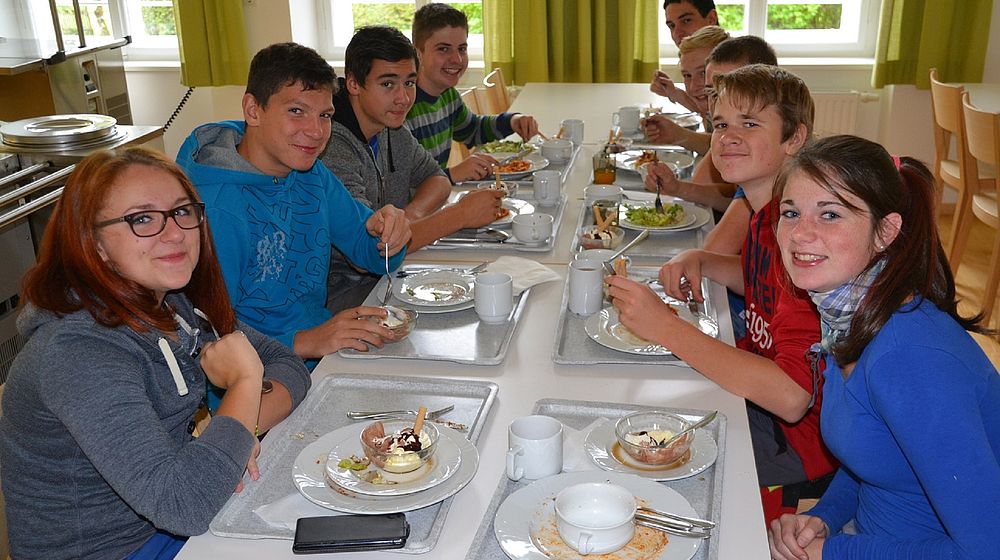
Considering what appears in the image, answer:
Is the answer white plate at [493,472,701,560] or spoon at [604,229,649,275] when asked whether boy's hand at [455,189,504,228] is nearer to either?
spoon at [604,229,649,275]

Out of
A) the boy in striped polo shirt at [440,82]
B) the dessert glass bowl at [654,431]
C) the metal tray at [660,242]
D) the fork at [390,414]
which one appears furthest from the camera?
the boy in striped polo shirt at [440,82]

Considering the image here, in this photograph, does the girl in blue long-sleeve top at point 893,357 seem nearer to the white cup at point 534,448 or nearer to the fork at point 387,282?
the white cup at point 534,448

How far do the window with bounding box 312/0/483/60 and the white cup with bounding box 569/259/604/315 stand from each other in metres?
3.80

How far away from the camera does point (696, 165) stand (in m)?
3.19

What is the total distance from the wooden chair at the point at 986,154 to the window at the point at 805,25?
1.59 meters

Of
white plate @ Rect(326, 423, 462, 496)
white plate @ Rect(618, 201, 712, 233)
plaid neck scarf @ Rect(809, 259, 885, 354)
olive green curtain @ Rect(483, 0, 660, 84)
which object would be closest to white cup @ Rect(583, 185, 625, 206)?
white plate @ Rect(618, 201, 712, 233)

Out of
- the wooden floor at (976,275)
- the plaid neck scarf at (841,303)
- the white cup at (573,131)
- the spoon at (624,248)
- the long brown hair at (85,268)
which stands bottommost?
the wooden floor at (976,275)

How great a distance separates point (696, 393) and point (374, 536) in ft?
2.17

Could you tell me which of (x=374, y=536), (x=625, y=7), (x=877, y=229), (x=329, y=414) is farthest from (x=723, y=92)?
(x=625, y=7)

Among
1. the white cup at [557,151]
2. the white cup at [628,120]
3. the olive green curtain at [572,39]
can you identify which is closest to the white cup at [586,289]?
the white cup at [557,151]

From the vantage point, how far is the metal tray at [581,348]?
5.55 ft

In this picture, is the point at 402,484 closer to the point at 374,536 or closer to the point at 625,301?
the point at 374,536

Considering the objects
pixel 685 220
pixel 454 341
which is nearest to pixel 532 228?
pixel 685 220

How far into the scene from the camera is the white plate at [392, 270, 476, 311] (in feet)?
6.47
